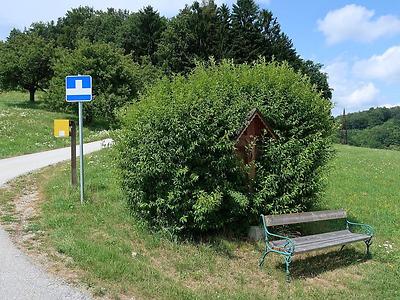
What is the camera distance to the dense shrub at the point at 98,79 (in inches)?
1266

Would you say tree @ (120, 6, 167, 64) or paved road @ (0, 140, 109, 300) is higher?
tree @ (120, 6, 167, 64)

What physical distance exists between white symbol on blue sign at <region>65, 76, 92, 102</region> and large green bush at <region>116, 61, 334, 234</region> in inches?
54.2

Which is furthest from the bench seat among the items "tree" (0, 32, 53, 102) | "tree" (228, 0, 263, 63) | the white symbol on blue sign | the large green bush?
"tree" (228, 0, 263, 63)

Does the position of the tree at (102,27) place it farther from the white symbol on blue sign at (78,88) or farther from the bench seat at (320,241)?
the bench seat at (320,241)

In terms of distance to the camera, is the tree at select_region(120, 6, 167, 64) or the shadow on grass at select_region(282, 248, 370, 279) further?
the tree at select_region(120, 6, 167, 64)

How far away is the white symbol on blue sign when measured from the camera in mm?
8648

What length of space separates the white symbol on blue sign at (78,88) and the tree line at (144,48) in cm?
704

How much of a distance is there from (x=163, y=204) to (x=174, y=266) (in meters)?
1.02

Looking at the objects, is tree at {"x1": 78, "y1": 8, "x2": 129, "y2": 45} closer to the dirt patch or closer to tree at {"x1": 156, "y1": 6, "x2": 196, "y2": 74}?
tree at {"x1": 156, "y1": 6, "x2": 196, "y2": 74}

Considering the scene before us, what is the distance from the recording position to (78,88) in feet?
28.6

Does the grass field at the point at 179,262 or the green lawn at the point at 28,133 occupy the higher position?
the green lawn at the point at 28,133

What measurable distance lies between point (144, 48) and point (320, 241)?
231 ft

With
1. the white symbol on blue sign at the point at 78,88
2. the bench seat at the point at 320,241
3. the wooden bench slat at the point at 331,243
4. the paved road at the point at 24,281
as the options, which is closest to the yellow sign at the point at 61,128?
the white symbol on blue sign at the point at 78,88

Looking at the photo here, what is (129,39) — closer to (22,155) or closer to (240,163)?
(22,155)
